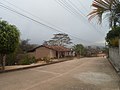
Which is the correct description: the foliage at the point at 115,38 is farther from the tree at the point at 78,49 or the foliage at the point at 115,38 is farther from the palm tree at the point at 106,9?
the tree at the point at 78,49

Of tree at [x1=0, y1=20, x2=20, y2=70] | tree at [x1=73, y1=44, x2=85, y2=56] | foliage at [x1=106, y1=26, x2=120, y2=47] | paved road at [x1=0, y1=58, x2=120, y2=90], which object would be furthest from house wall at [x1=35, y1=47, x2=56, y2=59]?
paved road at [x1=0, y1=58, x2=120, y2=90]

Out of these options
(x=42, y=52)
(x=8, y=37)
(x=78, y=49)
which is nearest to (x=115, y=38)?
(x=8, y=37)

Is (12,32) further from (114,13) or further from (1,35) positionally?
(114,13)

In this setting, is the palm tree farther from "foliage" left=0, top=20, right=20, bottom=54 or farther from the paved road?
"foliage" left=0, top=20, right=20, bottom=54

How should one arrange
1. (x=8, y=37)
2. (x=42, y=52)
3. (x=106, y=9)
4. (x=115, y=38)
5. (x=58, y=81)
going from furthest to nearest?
(x=42, y=52)
(x=115, y=38)
(x=8, y=37)
(x=58, y=81)
(x=106, y=9)

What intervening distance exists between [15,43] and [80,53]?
65.7 meters

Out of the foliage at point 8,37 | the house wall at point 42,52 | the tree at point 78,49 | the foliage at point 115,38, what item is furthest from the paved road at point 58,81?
the tree at point 78,49

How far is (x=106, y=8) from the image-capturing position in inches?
375

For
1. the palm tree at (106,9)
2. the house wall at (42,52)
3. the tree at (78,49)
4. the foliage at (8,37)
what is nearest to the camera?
the palm tree at (106,9)

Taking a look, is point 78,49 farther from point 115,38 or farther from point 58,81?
point 58,81

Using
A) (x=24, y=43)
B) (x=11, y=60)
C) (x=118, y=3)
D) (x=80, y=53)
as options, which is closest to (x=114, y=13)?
(x=118, y=3)

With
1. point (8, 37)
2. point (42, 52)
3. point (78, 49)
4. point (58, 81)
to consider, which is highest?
point (78, 49)

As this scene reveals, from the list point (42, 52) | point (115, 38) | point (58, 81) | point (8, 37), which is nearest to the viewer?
point (58, 81)

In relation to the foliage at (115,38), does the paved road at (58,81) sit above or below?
below
